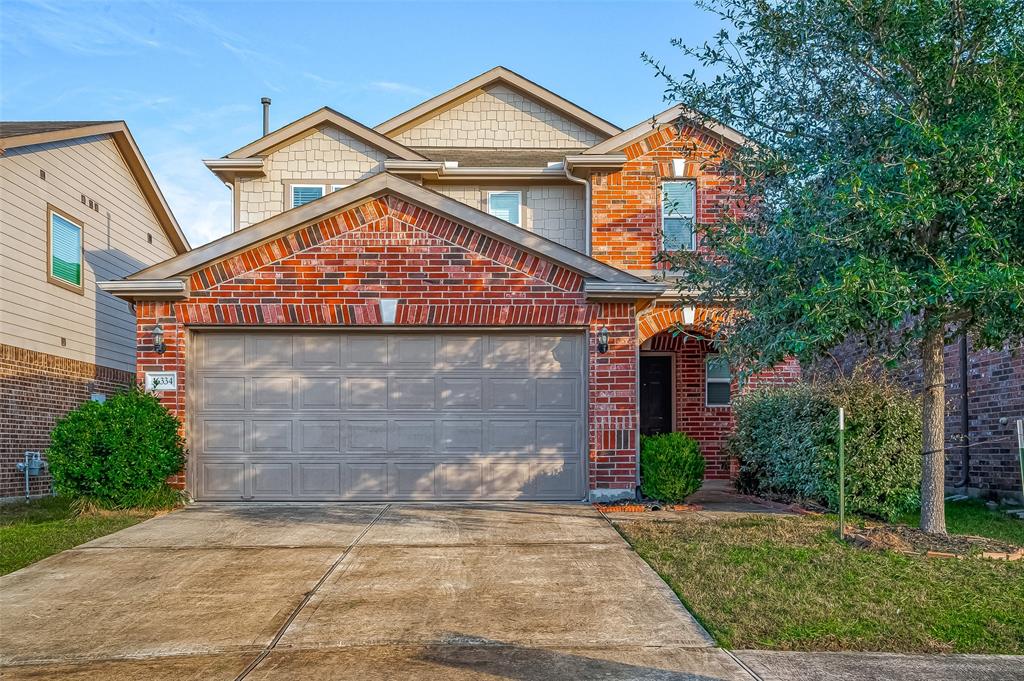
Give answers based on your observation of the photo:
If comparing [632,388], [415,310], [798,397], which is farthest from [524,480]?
[798,397]

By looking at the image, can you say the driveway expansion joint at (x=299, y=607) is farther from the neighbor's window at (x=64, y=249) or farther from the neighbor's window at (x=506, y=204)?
the neighbor's window at (x=64, y=249)

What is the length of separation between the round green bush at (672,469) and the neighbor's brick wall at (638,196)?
470cm

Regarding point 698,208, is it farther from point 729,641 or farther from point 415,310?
point 729,641

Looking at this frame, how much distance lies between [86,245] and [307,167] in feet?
14.0

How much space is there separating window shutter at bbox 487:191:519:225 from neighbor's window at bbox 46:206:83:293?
24.4 ft

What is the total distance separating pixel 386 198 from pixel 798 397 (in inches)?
241

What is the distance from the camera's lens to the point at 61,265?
48.8ft

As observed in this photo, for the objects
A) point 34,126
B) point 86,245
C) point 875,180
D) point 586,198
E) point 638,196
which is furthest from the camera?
point 86,245

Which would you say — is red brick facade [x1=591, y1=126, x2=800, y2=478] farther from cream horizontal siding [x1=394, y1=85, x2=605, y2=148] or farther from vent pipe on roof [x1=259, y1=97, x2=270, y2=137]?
vent pipe on roof [x1=259, y1=97, x2=270, y2=137]

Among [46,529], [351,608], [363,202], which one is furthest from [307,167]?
[351,608]

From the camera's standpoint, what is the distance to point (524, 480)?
38.5 ft

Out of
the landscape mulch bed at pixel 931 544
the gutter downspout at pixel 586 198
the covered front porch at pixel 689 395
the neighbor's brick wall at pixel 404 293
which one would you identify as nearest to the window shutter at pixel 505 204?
the gutter downspout at pixel 586 198

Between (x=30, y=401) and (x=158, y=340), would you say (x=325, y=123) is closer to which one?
(x=158, y=340)

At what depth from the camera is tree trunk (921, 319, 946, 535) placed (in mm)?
9078
